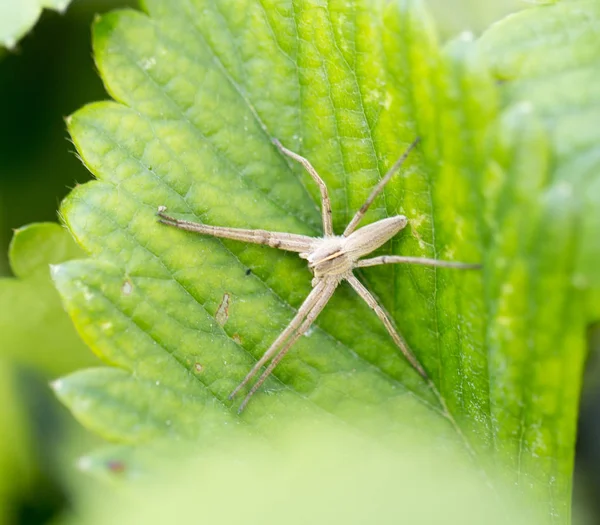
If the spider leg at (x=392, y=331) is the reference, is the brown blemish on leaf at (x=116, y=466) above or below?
below

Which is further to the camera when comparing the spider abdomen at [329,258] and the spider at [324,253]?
the spider abdomen at [329,258]

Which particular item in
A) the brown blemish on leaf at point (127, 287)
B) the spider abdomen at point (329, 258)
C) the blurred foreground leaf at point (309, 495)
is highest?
the spider abdomen at point (329, 258)

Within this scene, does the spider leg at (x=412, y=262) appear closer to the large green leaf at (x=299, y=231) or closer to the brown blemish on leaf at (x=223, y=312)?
the large green leaf at (x=299, y=231)

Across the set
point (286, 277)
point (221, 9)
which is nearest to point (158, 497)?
A: point (286, 277)

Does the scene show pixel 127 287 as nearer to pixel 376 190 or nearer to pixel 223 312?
pixel 223 312

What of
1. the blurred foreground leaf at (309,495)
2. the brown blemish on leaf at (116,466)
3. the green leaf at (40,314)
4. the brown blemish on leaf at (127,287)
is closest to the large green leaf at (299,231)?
the brown blemish on leaf at (127,287)

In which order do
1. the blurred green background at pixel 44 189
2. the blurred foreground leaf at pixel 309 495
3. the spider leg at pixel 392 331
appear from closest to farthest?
1. the blurred foreground leaf at pixel 309 495
2. the spider leg at pixel 392 331
3. the blurred green background at pixel 44 189

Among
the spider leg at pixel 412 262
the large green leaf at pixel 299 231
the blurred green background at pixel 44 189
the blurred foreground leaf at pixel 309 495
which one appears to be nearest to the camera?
the blurred foreground leaf at pixel 309 495

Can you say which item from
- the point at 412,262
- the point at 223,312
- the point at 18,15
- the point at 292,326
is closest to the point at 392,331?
the point at 412,262
